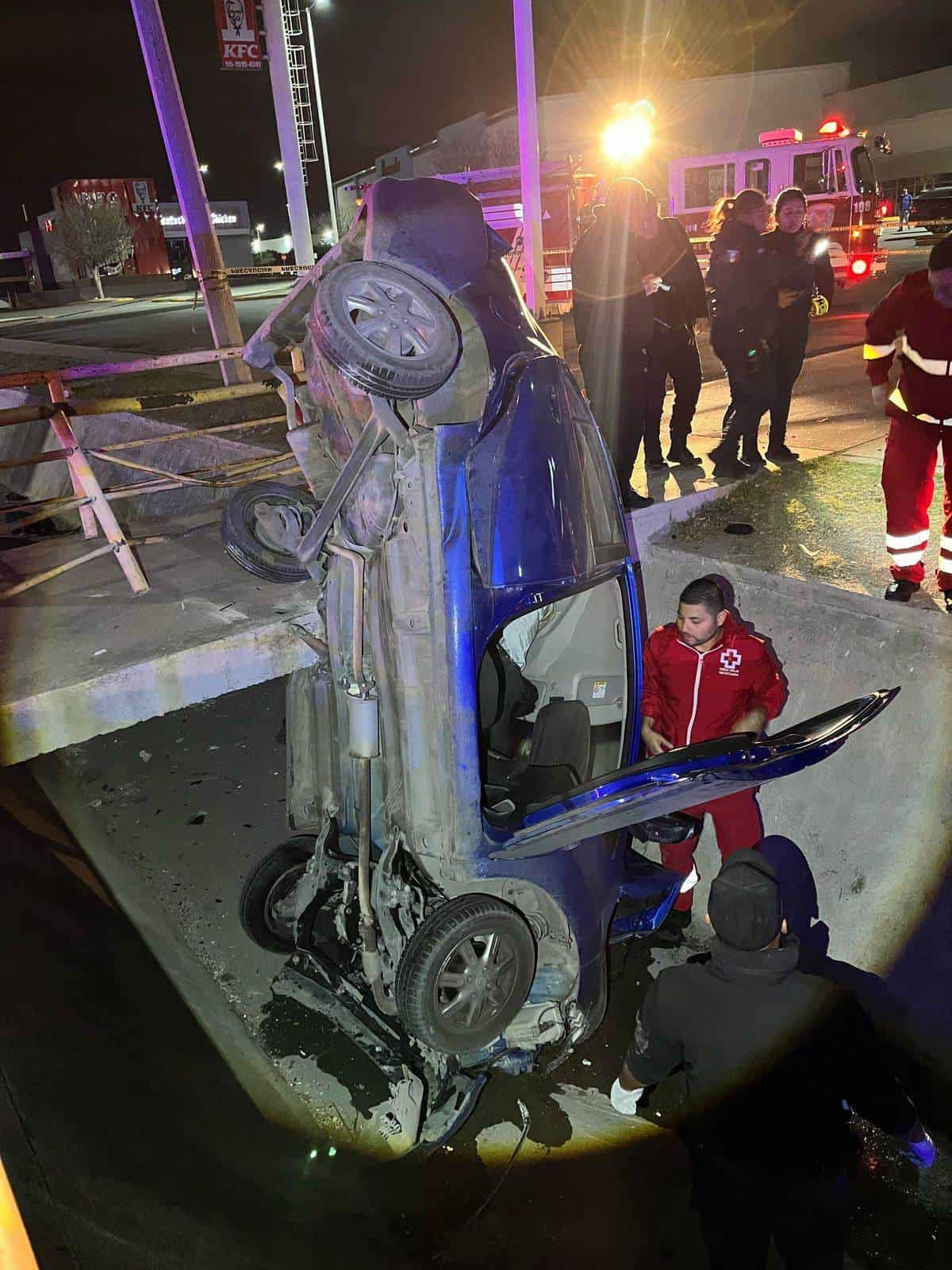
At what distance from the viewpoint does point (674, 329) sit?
5.75 metres

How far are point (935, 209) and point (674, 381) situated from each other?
87.1ft

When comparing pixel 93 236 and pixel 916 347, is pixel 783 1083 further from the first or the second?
pixel 93 236

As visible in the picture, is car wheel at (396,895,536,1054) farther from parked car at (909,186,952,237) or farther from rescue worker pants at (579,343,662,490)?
parked car at (909,186,952,237)

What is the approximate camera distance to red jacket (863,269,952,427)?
3.74 m

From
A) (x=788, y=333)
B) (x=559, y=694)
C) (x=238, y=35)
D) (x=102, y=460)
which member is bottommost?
(x=559, y=694)

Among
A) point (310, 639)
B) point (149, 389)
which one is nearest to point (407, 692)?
point (310, 639)

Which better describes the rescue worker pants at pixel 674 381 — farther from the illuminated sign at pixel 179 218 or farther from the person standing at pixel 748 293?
the illuminated sign at pixel 179 218

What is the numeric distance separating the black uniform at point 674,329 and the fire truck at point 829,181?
937 centimetres

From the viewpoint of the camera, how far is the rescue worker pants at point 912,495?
394 cm

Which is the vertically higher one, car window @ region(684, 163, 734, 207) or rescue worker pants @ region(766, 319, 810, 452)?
car window @ region(684, 163, 734, 207)

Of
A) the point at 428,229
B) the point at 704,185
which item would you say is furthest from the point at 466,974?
the point at 704,185

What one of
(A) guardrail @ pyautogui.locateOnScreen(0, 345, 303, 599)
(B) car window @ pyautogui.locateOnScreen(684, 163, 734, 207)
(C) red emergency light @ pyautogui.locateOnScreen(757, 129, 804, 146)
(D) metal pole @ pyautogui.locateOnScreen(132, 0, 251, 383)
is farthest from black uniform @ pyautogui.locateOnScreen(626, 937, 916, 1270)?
(B) car window @ pyautogui.locateOnScreen(684, 163, 734, 207)

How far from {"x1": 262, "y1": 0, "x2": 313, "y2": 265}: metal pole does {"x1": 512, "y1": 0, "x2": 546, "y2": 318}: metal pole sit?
328 cm

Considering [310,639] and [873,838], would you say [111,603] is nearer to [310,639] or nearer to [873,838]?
[310,639]
